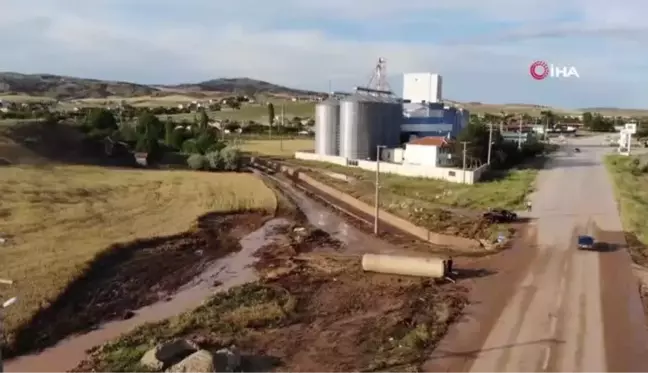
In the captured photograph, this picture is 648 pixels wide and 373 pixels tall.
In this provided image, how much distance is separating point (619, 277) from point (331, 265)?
1141 cm

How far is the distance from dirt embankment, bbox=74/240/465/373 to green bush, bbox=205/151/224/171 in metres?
33.4

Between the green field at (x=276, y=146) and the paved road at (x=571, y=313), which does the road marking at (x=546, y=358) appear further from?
the green field at (x=276, y=146)

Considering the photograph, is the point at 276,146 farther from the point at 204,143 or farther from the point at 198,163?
the point at 198,163

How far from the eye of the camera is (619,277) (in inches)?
1013

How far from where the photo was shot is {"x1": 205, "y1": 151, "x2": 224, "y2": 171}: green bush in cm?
5959

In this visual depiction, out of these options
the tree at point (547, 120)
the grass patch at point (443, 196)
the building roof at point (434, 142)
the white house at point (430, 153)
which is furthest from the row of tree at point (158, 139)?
the tree at point (547, 120)

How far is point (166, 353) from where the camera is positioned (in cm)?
1694


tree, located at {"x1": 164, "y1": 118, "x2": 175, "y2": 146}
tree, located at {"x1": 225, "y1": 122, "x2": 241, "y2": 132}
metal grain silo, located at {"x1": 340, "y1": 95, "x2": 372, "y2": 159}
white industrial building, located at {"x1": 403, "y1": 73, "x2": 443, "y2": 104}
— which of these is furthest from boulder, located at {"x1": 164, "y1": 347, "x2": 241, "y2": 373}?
tree, located at {"x1": 225, "y1": 122, "x2": 241, "y2": 132}

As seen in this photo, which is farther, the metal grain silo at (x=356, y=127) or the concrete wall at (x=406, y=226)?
the metal grain silo at (x=356, y=127)

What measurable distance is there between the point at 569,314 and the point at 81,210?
2600cm

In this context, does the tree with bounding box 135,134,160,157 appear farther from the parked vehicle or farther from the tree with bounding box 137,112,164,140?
the parked vehicle

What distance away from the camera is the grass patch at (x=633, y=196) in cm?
3103

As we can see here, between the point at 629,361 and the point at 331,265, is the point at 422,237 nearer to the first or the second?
the point at 331,265

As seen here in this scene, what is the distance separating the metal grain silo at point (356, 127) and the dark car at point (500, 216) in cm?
2894
